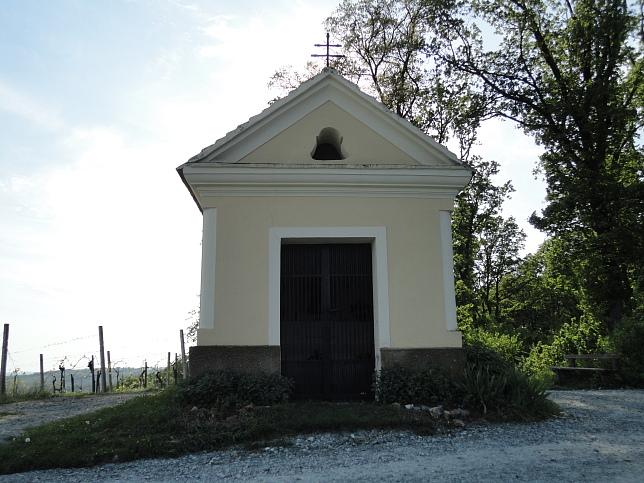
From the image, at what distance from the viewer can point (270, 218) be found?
9.36 meters

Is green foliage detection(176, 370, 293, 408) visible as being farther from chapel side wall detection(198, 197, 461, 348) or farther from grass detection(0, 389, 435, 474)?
chapel side wall detection(198, 197, 461, 348)

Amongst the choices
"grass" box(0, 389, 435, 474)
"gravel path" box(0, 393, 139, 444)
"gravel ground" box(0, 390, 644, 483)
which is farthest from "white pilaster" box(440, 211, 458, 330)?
"gravel path" box(0, 393, 139, 444)

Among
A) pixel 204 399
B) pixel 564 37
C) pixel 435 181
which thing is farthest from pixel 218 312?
pixel 564 37

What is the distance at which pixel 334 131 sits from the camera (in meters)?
10.1

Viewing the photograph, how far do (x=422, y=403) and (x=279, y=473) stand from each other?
3433 mm

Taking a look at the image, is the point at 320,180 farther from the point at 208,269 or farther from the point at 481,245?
the point at 481,245

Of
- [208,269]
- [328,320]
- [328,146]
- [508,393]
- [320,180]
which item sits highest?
[328,146]

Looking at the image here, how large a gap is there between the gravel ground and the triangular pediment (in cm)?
486

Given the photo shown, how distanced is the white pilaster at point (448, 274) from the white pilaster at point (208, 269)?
13.1ft

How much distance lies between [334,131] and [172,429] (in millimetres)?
5858

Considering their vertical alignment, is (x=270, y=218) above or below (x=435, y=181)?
below

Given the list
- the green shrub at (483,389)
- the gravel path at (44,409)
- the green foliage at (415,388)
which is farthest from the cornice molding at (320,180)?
the gravel path at (44,409)

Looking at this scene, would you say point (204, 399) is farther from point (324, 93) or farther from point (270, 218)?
point (324, 93)

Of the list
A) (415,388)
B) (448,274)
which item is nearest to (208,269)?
(415,388)
